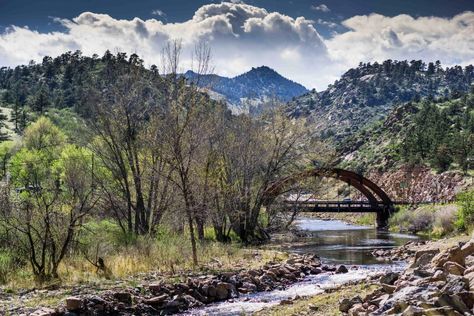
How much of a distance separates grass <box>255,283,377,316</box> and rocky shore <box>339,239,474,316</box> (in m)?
1.01

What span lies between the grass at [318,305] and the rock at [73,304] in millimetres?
4852

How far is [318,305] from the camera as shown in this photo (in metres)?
15.0

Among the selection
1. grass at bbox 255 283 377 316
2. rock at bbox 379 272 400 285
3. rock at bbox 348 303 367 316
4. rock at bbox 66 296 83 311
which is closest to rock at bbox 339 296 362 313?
grass at bbox 255 283 377 316

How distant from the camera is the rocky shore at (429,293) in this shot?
10.2m

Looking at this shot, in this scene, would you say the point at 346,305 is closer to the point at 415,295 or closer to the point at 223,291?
the point at 415,295

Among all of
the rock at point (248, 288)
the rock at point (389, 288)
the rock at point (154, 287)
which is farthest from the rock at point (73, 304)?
the rock at point (389, 288)

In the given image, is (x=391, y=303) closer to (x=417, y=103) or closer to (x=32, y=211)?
(x=32, y=211)

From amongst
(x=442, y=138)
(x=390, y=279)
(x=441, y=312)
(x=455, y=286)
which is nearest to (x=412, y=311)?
(x=441, y=312)

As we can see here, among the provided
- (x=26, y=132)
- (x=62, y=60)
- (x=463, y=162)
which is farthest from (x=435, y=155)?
(x=62, y=60)

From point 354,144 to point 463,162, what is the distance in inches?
2665

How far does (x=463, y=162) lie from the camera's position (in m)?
76.3

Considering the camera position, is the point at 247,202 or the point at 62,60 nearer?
the point at 247,202

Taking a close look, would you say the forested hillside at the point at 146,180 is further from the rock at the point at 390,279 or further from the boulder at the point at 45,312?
the rock at the point at 390,279

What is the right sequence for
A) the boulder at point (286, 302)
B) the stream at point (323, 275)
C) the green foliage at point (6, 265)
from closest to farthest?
1. the boulder at point (286, 302)
2. the stream at point (323, 275)
3. the green foliage at point (6, 265)
